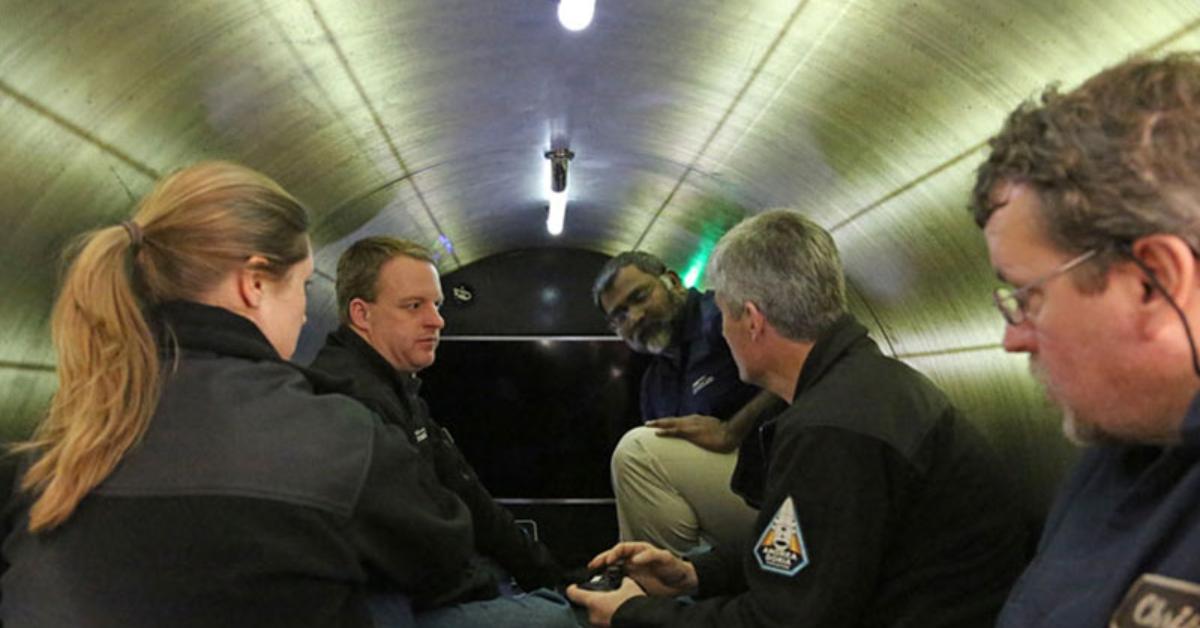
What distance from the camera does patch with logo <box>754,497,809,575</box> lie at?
2.36 m

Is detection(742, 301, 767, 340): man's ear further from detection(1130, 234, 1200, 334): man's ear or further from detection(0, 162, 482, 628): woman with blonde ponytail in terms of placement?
detection(1130, 234, 1200, 334): man's ear

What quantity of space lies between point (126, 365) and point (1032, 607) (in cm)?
172

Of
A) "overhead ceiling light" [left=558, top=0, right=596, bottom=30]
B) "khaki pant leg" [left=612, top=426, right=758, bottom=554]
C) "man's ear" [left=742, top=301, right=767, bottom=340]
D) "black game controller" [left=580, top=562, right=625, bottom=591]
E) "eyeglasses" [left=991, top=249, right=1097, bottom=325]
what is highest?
"overhead ceiling light" [left=558, top=0, right=596, bottom=30]

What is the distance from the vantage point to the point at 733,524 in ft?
12.9

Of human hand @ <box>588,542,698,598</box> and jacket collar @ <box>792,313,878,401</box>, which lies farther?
human hand @ <box>588,542,698,598</box>

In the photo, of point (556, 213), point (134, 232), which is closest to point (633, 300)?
point (556, 213)

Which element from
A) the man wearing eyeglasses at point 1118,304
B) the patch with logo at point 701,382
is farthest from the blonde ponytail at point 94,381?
the patch with logo at point 701,382

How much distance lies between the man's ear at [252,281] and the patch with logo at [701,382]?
3.04m

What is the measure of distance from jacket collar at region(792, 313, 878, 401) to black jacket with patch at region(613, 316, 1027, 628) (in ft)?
0.34

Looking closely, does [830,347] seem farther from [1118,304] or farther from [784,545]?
[1118,304]

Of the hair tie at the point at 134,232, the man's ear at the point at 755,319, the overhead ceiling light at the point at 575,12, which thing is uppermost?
the overhead ceiling light at the point at 575,12

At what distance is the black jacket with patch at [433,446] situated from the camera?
3299mm

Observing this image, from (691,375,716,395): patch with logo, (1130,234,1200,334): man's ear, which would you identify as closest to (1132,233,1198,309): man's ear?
(1130,234,1200,334): man's ear

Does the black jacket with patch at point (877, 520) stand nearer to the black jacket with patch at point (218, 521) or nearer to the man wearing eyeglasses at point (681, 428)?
the man wearing eyeglasses at point (681, 428)
